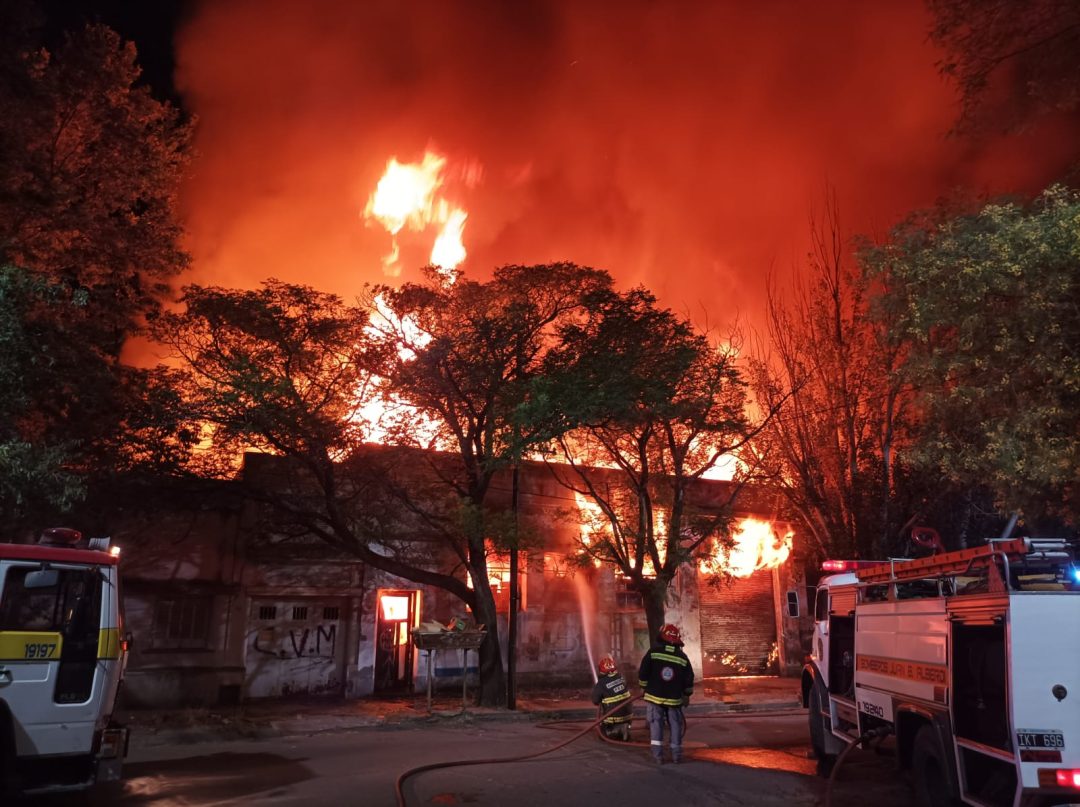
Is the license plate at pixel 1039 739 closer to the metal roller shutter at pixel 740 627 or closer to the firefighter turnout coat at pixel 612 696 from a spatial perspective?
the firefighter turnout coat at pixel 612 696

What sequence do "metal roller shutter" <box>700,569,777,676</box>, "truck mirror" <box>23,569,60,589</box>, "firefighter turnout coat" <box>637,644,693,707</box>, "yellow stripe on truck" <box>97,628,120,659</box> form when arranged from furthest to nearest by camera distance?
"metal roller shutter" <box>700,569,777,676</box>, "firefighter turnout coat" <box>637,644,693,707</box>, "yellow stripe on truck" <box>97,628,120,659</box>, "truck mirror" <box>23,569,60,589</box>

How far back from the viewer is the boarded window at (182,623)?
15922 mm

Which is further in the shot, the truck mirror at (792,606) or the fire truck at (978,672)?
the truck mirror at (792,606)

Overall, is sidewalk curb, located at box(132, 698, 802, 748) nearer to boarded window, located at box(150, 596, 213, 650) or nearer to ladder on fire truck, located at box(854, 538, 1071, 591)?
boarded window, located at box(150, 596, 213, 650)

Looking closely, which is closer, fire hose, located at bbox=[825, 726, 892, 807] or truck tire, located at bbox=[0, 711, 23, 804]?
truck tire, located at bbox=[0, 711, 23, 804]

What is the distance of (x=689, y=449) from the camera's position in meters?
18.6

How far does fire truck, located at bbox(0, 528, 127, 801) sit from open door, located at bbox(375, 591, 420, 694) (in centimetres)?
1142

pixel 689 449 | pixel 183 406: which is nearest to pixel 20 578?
pixel 183 406

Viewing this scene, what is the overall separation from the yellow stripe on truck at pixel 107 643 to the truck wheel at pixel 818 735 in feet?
28.0

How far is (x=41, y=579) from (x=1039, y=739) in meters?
8.29

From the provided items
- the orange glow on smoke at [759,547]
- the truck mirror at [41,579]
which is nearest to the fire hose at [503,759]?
the truck mirror at [41,579]

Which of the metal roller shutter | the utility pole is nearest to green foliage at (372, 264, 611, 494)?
the utility pole

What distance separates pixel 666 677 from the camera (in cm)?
995

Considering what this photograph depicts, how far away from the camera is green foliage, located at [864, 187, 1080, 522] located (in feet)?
30.9
